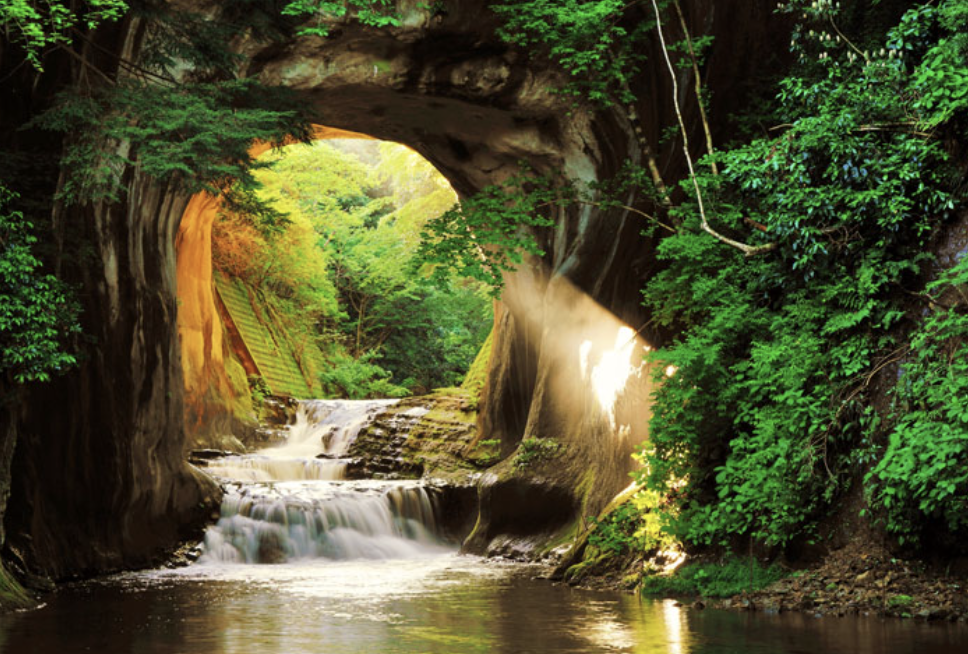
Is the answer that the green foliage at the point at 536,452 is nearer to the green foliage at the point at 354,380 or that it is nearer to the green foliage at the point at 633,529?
the green foliage at the point at 633,529

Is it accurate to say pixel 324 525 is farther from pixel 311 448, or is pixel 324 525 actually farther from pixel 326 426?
pixel 326 426

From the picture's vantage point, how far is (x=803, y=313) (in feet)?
31.6

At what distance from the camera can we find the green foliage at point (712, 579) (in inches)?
366

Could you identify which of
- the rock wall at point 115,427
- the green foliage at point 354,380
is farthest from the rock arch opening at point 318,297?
the rock wall at point 115,427

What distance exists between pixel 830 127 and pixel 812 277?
4.69 ft

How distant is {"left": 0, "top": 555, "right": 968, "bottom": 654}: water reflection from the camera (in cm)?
682

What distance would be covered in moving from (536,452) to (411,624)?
7.67 metres

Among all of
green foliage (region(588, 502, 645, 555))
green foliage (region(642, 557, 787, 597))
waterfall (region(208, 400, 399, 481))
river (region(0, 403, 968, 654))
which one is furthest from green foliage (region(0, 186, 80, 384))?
waterfall (region(208, 400, 399, 481))

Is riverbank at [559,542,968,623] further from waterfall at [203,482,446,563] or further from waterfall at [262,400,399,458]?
waterfall at [262,400,399,458]

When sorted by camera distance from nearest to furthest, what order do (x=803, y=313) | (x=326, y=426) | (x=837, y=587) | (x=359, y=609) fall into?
(x=837, y=587) → (x=359, y=609) → (x=803, y=313) → (x=326, y=426)

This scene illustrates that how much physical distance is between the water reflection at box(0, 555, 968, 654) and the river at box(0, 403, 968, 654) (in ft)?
0.06

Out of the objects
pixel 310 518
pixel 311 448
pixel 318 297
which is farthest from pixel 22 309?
pixel 318 297

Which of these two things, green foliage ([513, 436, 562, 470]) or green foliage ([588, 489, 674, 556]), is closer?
green foliage ([588, 489, 674, 556])

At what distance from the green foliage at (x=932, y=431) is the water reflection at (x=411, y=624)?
3.16 feet
